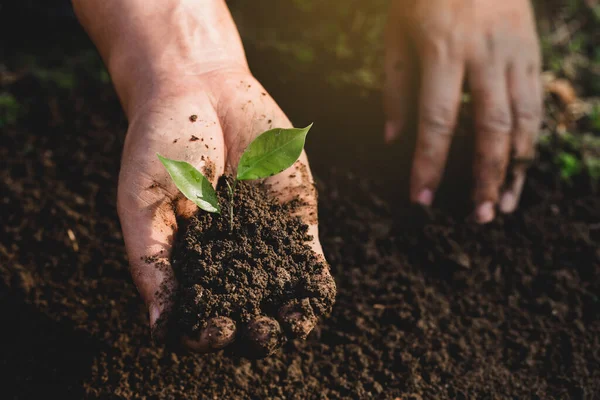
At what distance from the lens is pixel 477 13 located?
8.11 ft

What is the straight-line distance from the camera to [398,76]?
256cm

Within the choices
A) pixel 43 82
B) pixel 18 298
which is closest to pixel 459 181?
pixel 18 298

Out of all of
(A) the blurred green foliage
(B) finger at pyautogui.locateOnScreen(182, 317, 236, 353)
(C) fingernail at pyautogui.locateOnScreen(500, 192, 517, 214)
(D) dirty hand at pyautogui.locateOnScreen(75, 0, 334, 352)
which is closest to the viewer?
(B) finger at pyautogui.locateOnScreen(182, 317, 236, 353)

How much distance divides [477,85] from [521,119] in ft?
0.90

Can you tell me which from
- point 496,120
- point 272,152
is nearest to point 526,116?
point 496,120

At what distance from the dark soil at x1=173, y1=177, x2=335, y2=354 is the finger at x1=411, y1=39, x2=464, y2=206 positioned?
3.07ft

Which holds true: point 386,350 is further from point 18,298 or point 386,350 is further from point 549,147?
point 549,147

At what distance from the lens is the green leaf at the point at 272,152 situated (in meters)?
1.52

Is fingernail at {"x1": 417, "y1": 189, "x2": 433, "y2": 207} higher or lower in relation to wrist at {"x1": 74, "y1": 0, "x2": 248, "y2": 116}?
lower

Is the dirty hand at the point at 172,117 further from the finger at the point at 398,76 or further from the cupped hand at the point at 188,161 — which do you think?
the finger at the point at 398,76

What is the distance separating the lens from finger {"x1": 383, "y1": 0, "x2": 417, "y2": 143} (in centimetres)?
257

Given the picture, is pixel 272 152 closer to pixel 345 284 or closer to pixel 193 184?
pixel 193 184

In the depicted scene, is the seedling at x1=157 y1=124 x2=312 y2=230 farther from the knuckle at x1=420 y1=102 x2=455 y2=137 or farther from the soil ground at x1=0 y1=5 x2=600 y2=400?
the knuckle at x1=420 y1=102 x2=455 y2=137

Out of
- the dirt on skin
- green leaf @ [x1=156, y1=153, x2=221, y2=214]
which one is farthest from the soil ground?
green leaf @ [x1=156, y1=153, x2=221, y2=214]
